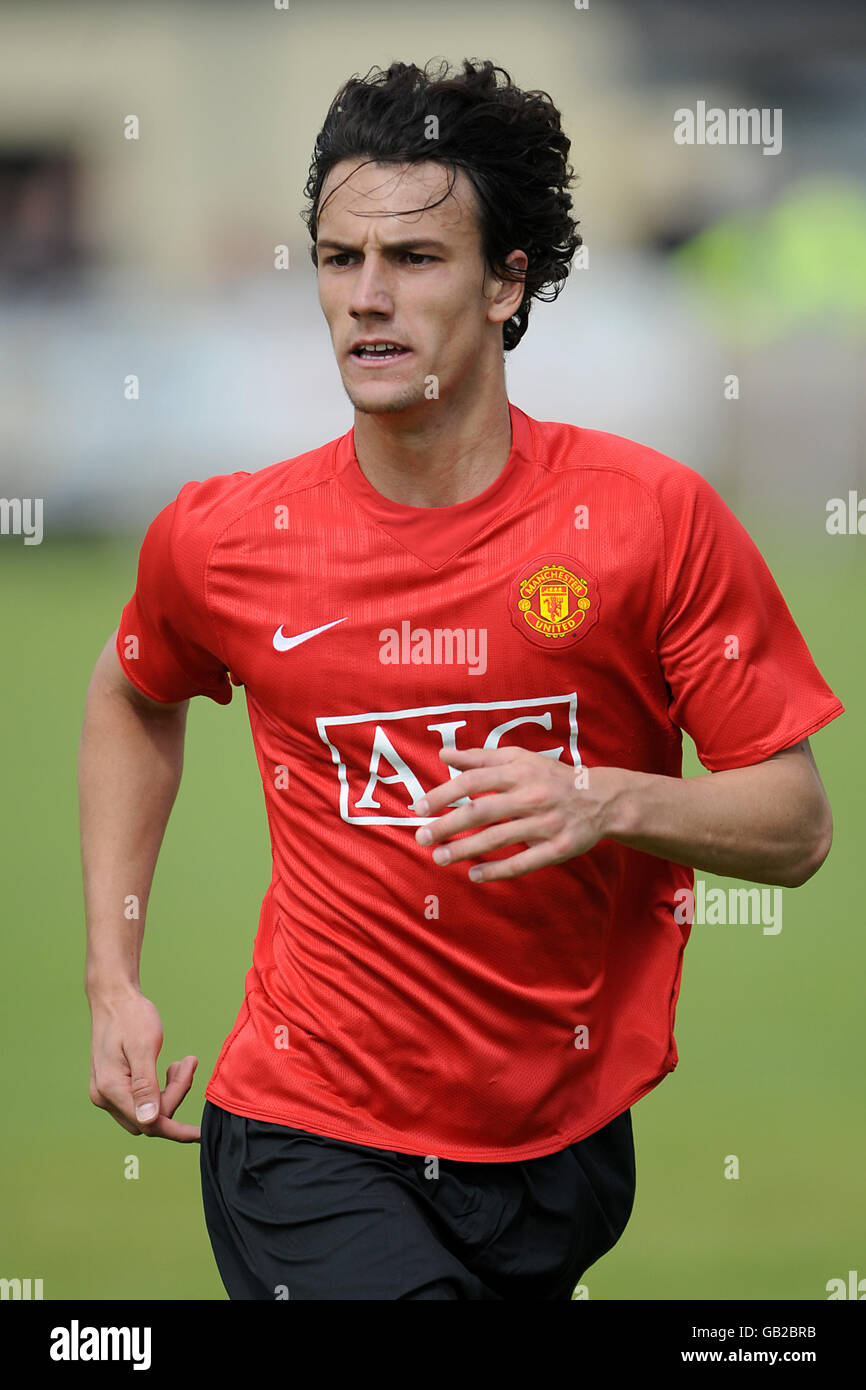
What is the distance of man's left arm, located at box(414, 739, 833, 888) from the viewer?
2391 mm

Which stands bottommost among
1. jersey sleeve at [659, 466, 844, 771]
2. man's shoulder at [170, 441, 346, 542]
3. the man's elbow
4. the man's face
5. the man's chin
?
the man's elbow

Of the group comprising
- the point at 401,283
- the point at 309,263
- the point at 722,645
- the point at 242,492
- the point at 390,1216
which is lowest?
the point at 390,1216

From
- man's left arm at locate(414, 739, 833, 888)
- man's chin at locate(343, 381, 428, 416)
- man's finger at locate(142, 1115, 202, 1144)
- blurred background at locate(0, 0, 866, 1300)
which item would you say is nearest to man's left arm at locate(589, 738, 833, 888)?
man's left arm at locate(414, 739, 833, 888)

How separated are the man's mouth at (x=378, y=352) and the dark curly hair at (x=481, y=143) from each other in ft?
1.02

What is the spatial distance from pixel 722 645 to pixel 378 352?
762 millimetres

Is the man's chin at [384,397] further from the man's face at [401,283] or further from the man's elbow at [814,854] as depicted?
the man's elbow at [814,854]

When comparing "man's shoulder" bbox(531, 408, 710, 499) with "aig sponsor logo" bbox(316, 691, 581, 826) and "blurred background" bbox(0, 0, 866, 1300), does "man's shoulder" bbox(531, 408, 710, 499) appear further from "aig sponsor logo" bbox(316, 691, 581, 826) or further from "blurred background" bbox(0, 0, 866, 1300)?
"blurred background" bbox(0, 0, 866, 1300)

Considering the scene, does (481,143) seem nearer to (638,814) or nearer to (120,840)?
(638,814)

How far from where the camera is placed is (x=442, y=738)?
9.56 ft

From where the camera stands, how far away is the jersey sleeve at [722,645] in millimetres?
2832

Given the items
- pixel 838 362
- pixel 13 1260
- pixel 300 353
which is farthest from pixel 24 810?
pixel 838 362

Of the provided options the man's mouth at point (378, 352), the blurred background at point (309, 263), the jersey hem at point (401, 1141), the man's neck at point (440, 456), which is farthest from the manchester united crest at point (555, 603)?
the blurred background at point (309, 263)

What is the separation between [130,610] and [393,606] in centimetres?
67

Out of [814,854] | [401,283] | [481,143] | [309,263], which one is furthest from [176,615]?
[309,263]
